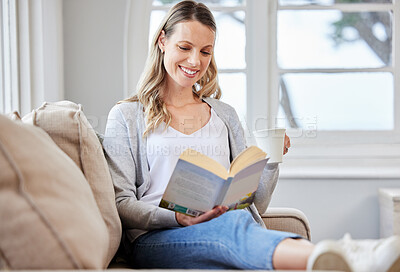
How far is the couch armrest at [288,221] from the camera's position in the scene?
6.22ft

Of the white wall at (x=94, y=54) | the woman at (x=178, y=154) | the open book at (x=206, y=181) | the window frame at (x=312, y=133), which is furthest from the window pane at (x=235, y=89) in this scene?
the open book at (x=206, y=181)

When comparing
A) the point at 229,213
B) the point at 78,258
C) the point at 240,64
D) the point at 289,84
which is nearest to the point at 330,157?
the point at 289,84

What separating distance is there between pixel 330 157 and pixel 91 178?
6.97 ft

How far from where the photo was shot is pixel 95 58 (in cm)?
312

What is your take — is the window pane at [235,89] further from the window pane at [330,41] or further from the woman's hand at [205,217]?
the woman's hand at [205,217]

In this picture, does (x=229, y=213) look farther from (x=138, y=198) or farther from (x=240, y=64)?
(x=240, y=64)

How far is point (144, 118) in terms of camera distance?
6.37ft

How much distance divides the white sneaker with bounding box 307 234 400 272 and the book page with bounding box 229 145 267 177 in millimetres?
431

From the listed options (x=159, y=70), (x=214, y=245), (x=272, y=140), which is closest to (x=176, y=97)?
(x=159, y=70)

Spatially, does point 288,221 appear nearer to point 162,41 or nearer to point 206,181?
point 206,181

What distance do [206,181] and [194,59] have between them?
0.66 meters

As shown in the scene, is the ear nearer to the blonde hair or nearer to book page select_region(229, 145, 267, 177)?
the blonde hair

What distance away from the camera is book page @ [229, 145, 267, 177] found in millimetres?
1513

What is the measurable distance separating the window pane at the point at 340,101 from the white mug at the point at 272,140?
5.12 ft
